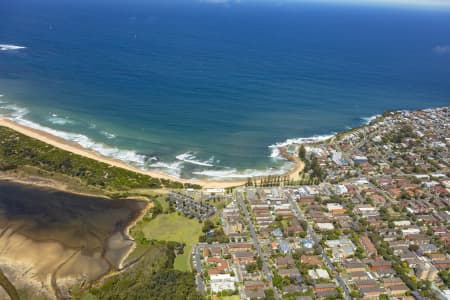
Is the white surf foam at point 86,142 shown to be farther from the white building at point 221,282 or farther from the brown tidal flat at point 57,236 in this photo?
the white building at point 221,282

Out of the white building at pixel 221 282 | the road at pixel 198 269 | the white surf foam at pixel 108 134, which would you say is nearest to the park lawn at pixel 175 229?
the road at pixel 198 269

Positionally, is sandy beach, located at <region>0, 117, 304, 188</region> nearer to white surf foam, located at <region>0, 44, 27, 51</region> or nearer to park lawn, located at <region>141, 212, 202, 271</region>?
park lawn, located at <region>141, 212, 202, 271</region>

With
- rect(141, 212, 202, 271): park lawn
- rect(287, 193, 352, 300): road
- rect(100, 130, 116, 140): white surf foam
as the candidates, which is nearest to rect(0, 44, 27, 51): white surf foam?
rect(100, 130, 116, 140): white surf foam

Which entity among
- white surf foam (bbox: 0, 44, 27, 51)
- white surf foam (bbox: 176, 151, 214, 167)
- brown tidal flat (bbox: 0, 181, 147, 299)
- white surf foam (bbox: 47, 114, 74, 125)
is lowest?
brown tidal flat (bbox: 0, 181, 147, 299)

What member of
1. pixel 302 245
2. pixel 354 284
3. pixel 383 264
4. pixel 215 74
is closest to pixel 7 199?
pixel 302 245

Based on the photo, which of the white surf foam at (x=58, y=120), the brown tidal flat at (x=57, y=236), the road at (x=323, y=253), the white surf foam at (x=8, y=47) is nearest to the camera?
the road at (x=323, y=253)

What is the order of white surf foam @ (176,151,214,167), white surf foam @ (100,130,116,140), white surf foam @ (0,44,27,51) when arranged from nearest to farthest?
white surf foam @ (176,151,214,167)
white surf foam @ (100,130,116,140)
white surf foam @ (0,44,27,51)
